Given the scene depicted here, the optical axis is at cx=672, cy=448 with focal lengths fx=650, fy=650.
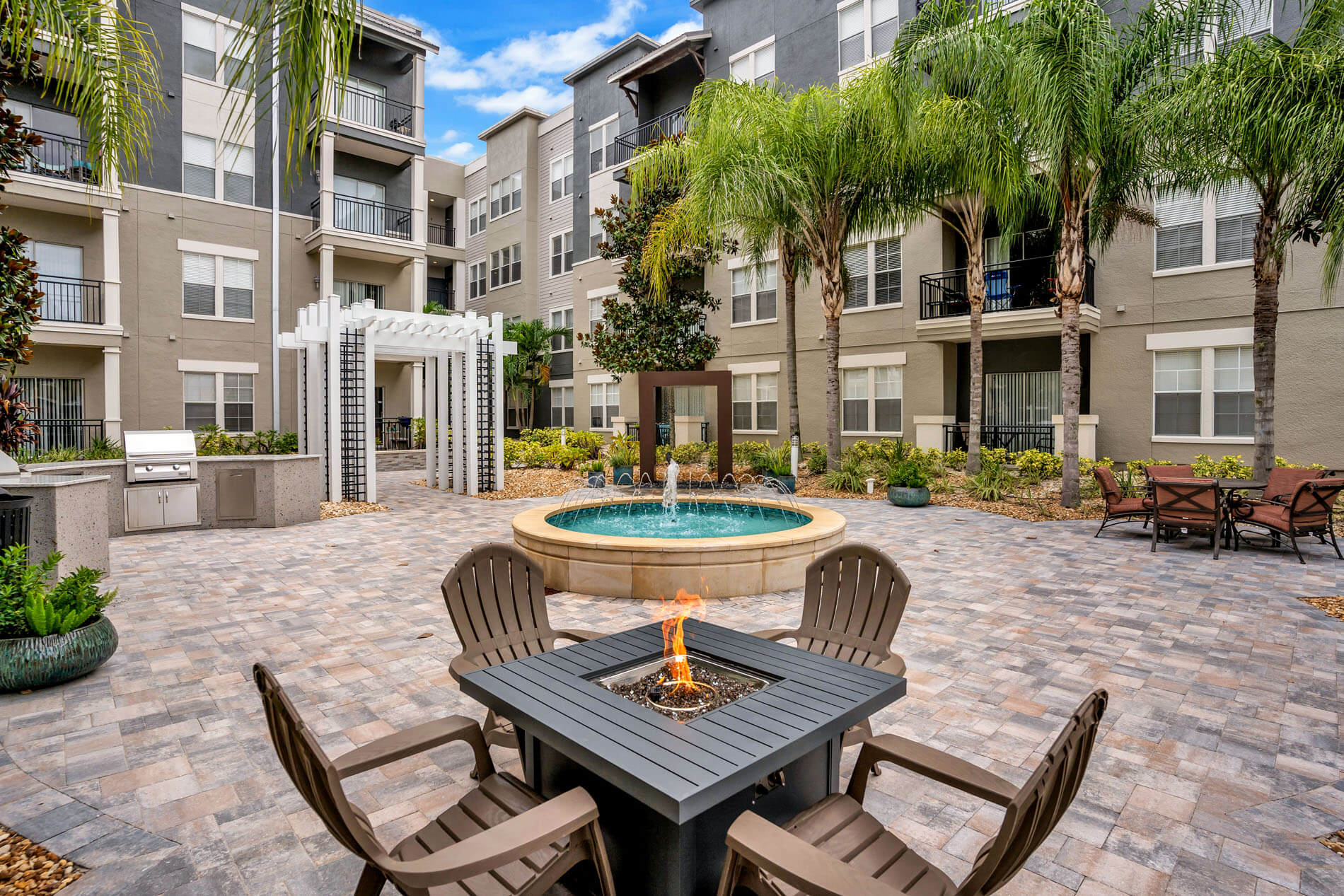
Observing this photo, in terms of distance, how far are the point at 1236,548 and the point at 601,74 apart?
25024 millimetres

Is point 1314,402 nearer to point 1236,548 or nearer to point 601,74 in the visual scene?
point 1236,548

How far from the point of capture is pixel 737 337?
2122cm

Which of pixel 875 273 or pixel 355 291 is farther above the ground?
pixel 355 291

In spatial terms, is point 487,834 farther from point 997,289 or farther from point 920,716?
point 997,289

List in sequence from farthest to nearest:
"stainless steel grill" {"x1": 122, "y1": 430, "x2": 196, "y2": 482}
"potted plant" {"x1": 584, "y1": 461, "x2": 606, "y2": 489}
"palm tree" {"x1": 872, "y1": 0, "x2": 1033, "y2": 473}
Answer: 1. "potted plant" {"x1": 584, "y1": 461, "x2": 606, "y2": 489}
2. "palm tree" {"x1": 872, "y1": 0, "x2": 1033, "y2": 473}
3. "stainless steel grill" {"x1": 122, "y1": 430, "x2": 196, "y2": 482}

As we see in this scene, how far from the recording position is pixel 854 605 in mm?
3635

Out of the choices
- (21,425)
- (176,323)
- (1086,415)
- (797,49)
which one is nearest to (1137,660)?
(21,425)

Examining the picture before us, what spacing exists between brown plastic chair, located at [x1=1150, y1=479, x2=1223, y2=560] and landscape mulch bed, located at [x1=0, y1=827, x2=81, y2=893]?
10.6m

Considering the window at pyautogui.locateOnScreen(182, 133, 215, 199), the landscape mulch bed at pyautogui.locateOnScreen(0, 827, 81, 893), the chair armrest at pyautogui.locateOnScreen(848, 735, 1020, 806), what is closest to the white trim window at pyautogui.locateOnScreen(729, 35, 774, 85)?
the window at pyautogui.locateOnScreen(182, 133, 215, 199)

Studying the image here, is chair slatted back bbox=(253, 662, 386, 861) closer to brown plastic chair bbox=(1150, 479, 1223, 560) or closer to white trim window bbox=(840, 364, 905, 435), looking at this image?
brown plastic chair bbox=(1150, 479, 1223, 560)

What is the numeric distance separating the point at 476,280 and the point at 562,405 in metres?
8.69

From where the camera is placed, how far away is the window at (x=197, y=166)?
1817cm

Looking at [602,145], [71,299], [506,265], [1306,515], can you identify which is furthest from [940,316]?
[71,299]

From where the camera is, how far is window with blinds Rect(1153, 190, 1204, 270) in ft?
45.7
